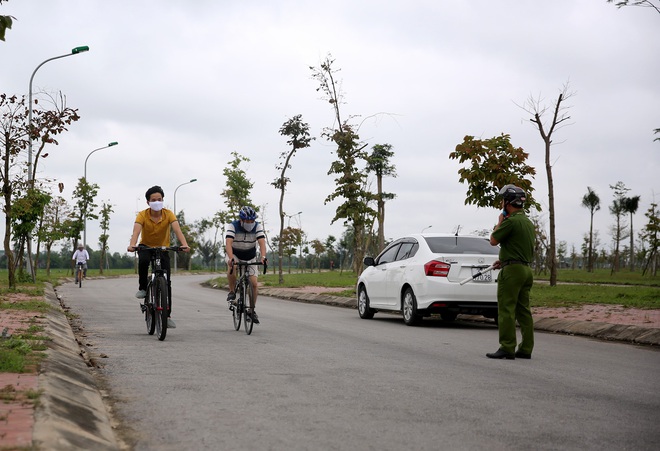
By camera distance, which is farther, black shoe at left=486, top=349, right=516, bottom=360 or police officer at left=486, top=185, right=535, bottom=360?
police officer at left=486, top=185, right=535, bottom=360

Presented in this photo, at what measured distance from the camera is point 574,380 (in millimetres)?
7656

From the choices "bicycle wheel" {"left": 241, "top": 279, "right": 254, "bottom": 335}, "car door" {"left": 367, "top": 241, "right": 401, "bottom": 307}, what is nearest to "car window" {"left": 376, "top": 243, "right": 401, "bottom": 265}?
"car door" {"left": 367, "top": 241, "right": 401, "bottom": 307}

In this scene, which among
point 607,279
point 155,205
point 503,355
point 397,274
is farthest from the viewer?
point 607,279

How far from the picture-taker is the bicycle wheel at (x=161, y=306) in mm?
10477

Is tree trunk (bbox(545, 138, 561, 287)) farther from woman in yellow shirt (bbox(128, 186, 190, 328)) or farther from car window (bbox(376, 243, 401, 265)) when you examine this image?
woman in yellow shirt (bbox(128, 186, 190, 328))

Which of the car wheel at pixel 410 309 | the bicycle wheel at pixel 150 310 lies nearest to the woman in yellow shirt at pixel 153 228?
the bicycle wheel at pixel 150 310

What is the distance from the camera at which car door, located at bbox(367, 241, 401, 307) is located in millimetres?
15719

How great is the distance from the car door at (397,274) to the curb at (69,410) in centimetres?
776

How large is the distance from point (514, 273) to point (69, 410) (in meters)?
5.78

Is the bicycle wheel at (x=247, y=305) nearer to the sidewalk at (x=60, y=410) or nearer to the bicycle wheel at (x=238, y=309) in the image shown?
the bicycle wheel at (x=238, y=309)

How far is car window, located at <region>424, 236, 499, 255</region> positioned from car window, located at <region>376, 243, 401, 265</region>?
1208 millimetres

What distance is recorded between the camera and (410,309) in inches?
566

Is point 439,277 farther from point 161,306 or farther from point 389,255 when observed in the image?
point 161,306

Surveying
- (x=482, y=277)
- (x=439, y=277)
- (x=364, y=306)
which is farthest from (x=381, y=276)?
(x=482, y=277)
